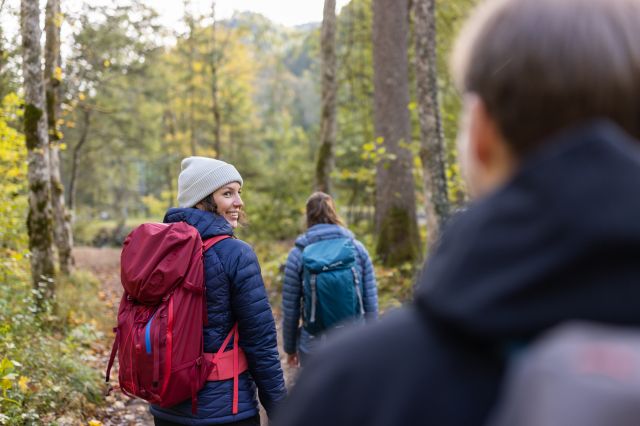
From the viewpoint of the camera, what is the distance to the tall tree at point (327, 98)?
12266 millimetres

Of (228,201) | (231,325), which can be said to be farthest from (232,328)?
(228,201)

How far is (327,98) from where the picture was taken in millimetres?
12367

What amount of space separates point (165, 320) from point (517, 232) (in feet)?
8.62

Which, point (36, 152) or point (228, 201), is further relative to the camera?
point (36, 152)

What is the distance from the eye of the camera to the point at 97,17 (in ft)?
57.8

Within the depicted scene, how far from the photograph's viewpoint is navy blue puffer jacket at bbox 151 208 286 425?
3.29m

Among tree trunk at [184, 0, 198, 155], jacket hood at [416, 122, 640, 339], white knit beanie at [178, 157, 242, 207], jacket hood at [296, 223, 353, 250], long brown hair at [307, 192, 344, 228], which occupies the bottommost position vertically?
jacket hood at [296, 223, 353, 250]

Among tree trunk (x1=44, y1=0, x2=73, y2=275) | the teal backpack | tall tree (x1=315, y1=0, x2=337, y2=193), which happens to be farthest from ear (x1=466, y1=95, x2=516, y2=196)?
tall tree (x1=315, y1=0, x2=337, y2=193)

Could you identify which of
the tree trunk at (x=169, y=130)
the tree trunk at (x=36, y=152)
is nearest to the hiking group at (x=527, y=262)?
the tree trunk at (x=36, y=152)

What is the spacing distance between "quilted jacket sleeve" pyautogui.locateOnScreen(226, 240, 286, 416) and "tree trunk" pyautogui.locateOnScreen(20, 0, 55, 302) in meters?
5.86

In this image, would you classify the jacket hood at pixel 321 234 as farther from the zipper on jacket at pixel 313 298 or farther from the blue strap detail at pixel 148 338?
the blue strap detail at pixel 148 338

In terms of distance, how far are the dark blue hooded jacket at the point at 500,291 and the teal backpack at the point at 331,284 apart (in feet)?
12.7

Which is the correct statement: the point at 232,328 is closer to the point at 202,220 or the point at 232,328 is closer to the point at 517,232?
the point at 202,220

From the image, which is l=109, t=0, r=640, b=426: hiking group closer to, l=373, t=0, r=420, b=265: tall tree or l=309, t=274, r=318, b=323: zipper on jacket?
l=309, t=274, r=318, b=323: zipper on jacket
